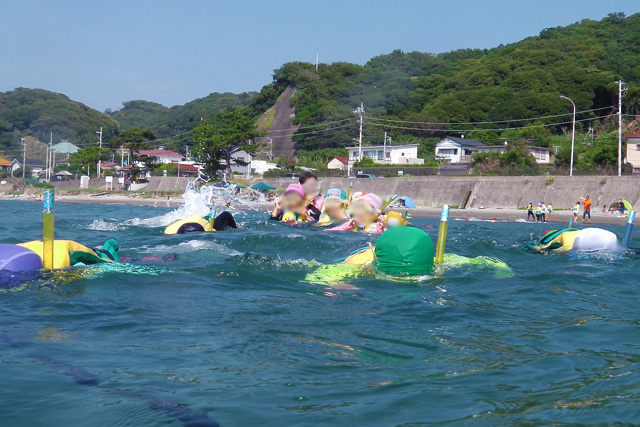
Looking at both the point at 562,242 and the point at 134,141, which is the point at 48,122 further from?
the point at 562,242

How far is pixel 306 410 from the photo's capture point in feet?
11.9

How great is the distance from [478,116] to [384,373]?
216ft

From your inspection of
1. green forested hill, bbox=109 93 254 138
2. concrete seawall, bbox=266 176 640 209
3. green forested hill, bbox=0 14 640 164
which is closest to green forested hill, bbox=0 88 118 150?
green forested hill, bbox=0 14 640 164

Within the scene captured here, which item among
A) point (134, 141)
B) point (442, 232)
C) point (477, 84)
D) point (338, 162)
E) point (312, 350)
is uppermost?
point (477, 84)

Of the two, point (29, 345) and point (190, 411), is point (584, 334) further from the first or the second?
point (29, 345)

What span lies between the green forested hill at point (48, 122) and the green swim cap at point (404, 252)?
107 m

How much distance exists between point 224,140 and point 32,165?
57751mm

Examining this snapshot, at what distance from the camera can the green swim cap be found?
7.92 m

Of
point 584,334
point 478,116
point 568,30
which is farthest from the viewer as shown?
point 568,30

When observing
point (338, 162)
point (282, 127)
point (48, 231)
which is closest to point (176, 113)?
point (282, 127)

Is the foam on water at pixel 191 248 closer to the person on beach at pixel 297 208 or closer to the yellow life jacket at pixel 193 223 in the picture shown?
the yellow life jacket at pixel 193 223

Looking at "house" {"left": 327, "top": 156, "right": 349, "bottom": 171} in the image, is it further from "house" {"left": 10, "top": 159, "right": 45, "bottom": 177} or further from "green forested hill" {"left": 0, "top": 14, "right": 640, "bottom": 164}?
"house" {"left": 10, "top": 159, "right": 45, "bottom": 177}

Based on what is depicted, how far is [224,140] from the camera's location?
51.3 meters

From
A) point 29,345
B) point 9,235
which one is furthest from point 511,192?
point 29,345
